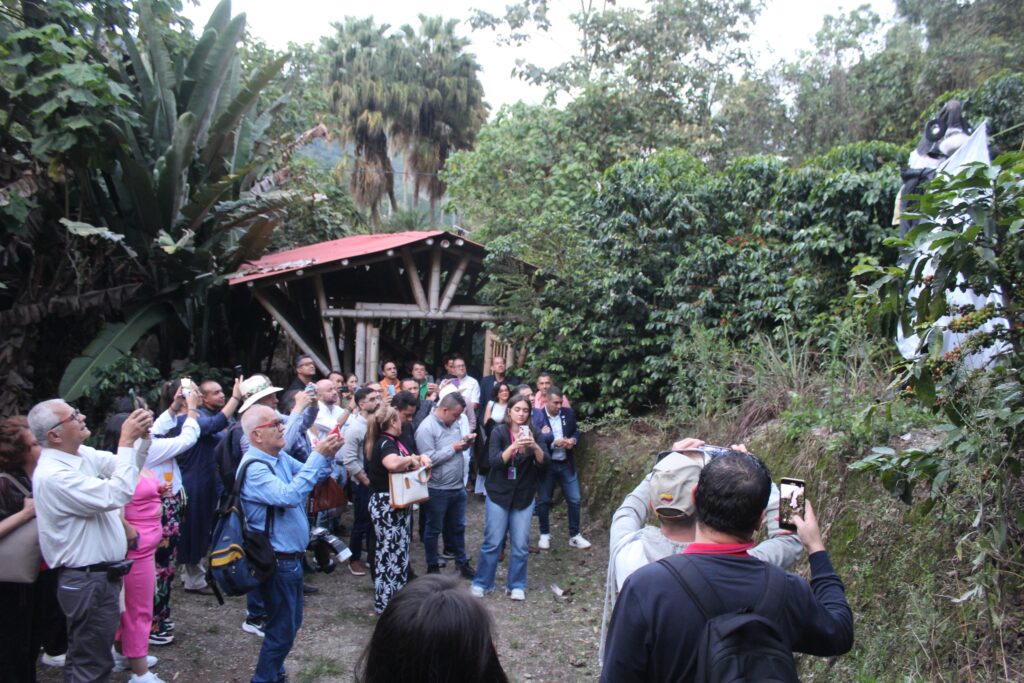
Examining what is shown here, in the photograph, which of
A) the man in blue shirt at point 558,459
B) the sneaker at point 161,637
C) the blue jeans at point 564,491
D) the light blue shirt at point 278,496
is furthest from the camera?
the blue jeans at point 564,491

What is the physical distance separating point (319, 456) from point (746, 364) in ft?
18.7

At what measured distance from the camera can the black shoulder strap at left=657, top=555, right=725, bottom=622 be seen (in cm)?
218

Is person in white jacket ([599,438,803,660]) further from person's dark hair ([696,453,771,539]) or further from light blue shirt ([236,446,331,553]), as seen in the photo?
light blue shirt ([236,446,331,553])

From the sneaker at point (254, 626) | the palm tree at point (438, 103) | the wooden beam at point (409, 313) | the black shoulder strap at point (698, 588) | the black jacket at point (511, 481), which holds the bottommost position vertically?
the sneaker at point (254, 626)

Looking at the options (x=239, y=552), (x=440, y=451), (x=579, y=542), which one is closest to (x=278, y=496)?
(x=239, y=552)

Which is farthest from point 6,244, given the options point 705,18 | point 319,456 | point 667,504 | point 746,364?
point 705,18

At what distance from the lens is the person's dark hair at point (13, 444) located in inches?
168

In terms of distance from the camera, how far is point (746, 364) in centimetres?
872

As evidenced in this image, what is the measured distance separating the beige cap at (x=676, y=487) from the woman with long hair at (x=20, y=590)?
342 cm

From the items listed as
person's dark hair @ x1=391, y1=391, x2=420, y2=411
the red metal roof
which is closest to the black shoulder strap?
person's dark hair @ x1=391, y1=391, x2=420, y2=411

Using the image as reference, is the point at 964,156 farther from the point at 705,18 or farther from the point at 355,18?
the point at 355,18

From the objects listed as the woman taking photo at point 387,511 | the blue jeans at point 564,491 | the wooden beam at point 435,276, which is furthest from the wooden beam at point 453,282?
the woman taking photo at point 387,511

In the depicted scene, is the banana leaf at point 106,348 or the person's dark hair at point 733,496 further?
the banana leaf at point 106,348

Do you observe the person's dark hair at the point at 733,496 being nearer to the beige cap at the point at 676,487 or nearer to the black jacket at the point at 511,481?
the beige cap at the point at 676,487
